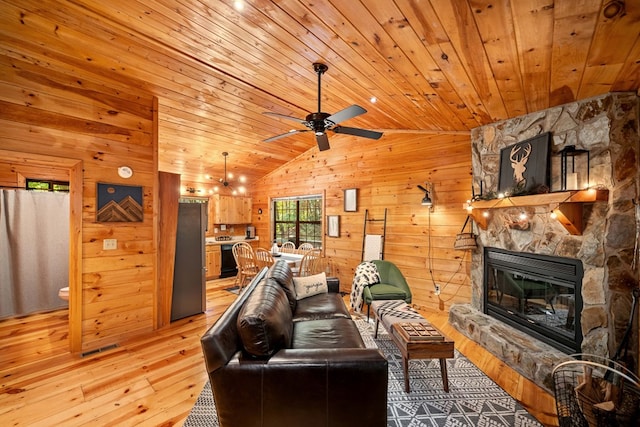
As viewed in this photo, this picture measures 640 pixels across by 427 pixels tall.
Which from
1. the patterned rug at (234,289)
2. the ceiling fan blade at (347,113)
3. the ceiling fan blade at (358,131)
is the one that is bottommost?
the patterned rug at (234,289)

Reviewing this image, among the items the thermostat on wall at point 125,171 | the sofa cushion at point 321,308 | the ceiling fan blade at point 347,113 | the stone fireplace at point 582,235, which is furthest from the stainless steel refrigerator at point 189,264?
the stone fireplace at point 582,235

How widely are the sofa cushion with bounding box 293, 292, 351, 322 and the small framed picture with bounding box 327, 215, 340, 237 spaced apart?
85.4 inches

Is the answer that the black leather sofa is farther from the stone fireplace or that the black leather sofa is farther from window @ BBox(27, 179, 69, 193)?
window @ BBox(27, 179, 69, 193)

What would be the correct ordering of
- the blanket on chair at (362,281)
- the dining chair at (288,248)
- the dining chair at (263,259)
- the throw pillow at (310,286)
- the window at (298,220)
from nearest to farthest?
the throw pillow at (310,286), the blanket on chair at (362,281), the dining chair at (263,259), the dining chair at (288,248), the window at (298,220)

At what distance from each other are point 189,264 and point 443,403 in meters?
3.53

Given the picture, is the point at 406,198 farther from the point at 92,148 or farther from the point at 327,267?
the point at 92,148

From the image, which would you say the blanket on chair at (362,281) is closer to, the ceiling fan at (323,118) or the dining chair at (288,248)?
the ceiling fan at (323,118)

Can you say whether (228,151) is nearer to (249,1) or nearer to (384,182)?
(384,182)

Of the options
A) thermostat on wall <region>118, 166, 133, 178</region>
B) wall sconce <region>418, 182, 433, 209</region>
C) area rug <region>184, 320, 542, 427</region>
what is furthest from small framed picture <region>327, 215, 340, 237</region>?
thermostat on wall <region>118, 166, 133, 178</region>

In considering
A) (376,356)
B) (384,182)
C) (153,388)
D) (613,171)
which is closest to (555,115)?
(613,171)

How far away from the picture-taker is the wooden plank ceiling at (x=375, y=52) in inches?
63.0

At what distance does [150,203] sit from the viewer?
3459mm

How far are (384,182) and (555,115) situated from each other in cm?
253

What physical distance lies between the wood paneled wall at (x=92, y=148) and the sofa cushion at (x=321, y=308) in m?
1.99
